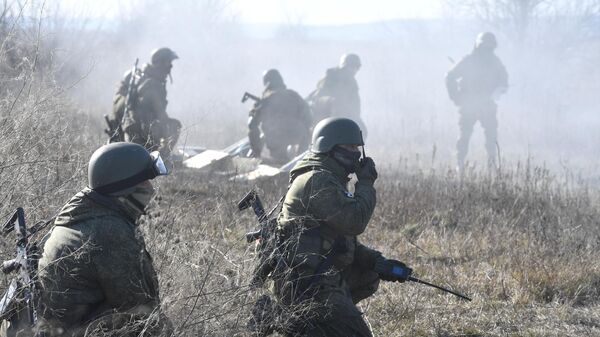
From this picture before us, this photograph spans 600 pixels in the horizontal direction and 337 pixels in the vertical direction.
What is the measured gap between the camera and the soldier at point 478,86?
15117 mm

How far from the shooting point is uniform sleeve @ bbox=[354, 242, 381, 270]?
16.4 feet

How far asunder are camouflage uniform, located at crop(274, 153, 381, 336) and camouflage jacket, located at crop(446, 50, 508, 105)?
10.7 metres

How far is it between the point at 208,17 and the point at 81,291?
111ft

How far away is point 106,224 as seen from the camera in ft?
12.6

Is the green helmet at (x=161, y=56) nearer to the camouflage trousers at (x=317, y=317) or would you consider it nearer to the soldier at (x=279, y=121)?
the soldier at (x=279, y=121)

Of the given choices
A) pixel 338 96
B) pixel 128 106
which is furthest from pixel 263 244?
pixel 338 96

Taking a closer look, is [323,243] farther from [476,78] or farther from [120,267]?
[476,78]

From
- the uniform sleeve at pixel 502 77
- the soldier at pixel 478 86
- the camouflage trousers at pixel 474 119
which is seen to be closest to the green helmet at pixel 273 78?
the soldier at pixel 478 86

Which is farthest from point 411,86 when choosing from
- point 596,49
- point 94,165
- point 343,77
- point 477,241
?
point 94,165

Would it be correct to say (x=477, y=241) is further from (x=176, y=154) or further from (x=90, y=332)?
(x=176, y=154)

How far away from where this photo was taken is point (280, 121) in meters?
13.4

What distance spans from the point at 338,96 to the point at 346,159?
10728 mm

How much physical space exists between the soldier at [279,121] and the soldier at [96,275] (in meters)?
9.48

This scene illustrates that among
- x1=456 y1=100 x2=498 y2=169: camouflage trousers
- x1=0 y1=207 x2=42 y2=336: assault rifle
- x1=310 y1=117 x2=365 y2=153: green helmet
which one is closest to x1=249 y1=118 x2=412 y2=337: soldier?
x1=310 y1=117 x2=365 y2=153: green helmet
